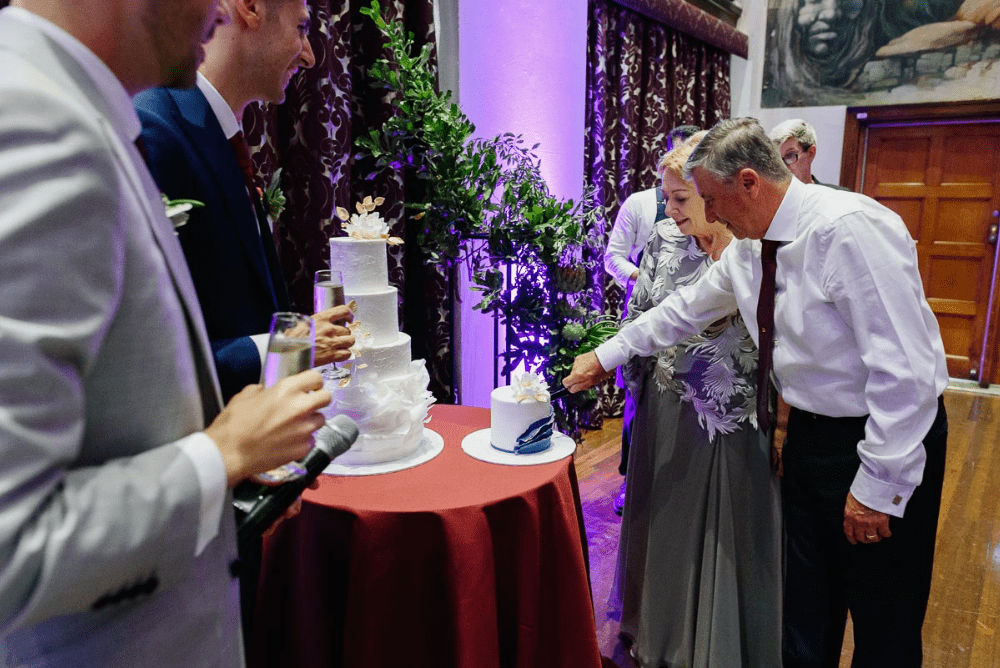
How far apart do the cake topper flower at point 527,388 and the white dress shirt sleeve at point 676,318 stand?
1.61 ft

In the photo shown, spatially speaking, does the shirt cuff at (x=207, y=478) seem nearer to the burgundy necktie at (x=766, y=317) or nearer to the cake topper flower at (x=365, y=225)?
the cake topper flower at (x=365, y=225)

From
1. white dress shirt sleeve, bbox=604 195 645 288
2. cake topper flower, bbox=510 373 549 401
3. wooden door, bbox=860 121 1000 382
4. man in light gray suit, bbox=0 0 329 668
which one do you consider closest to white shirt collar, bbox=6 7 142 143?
man in light gray suit, bbox=0 0 329 668

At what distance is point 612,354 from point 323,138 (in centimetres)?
154

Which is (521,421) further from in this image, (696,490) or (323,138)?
(323,138)

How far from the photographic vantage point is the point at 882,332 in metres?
1.50

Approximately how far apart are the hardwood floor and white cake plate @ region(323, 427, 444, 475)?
114 centimetres

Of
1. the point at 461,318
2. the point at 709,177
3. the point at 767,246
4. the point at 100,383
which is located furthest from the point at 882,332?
the point at 461,318

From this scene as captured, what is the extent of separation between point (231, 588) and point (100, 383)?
0.32 metres

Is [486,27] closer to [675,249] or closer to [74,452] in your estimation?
[675,249]

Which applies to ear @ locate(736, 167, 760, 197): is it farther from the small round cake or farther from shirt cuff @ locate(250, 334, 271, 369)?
shirt cuff @ locate(250, 334, 271, 369)

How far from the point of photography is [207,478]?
631mm

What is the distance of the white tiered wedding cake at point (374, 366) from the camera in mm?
1640

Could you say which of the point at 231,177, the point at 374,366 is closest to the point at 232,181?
the point at 231,177

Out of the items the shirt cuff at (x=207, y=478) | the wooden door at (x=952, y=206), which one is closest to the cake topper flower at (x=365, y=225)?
the shirt cuff at (x=207, y=478)
